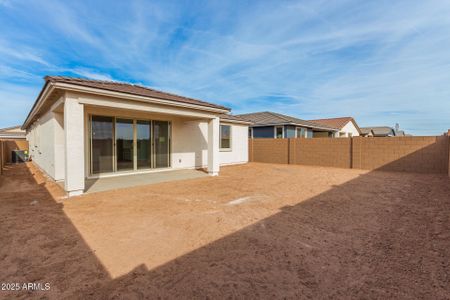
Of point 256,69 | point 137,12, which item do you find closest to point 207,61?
point 256,69

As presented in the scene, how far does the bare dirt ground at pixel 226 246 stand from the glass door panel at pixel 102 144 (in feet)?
7.86

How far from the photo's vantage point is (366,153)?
36.6 feet

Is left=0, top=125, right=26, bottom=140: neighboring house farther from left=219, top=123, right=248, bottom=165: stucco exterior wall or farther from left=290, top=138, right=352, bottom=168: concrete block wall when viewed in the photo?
left=290, top=138, right=352, bottom=168: concrete block wall

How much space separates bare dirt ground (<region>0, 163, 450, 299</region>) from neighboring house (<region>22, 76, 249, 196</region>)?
180 centimetres

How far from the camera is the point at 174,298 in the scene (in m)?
1.86

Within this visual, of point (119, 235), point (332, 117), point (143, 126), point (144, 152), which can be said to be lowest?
point (119, 235)

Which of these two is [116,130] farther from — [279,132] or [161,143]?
[279,132]

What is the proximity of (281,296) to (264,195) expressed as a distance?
383cm

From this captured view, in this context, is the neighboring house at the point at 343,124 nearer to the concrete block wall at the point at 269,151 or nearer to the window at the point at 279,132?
the window at the point at 279,132

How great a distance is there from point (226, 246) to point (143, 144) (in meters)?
6.88

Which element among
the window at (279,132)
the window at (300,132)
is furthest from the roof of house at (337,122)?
the window at (279,132)

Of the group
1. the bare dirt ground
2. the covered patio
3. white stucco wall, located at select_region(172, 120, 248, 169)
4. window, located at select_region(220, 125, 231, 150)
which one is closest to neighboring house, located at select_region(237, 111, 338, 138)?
window, located at select_region(220, 125, 231, 150)

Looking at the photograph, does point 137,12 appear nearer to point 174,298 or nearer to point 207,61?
point 207,61

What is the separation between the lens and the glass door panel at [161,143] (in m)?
9.05
